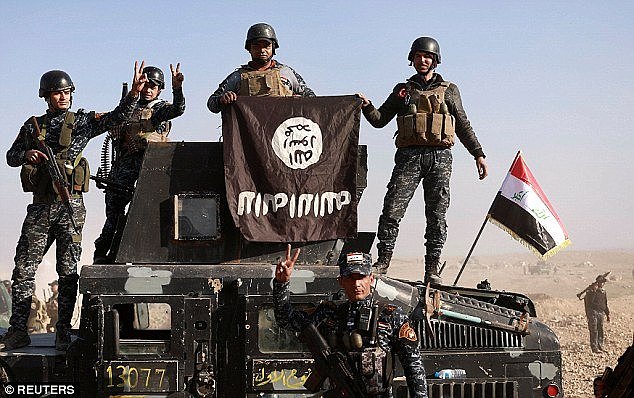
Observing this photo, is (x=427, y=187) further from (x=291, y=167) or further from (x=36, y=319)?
(x=36, y=319)

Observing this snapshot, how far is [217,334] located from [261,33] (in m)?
2.90

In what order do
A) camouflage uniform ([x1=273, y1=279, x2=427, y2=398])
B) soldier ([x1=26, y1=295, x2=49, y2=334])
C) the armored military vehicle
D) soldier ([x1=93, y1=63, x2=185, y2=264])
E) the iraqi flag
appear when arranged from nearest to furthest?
camouflage uniform ([x1=273, y1=279, x2=427, y2=398]) < the armored military vehicle < soldier ([x1=93, y1=63, x2=185, y2=264]) < the iraqi flag < soldier ([x1=26, y1=295, x2=49, y2=334])

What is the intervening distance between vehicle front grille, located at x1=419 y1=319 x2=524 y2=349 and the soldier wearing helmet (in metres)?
2.57

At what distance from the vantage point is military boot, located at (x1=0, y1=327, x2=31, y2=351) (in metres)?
7.42

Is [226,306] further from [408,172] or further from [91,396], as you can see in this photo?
[408,172]

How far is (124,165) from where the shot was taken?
8969 mm

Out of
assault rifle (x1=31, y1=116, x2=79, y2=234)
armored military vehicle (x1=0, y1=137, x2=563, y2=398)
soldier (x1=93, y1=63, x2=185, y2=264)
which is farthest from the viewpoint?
soldier (x1=93, y1=63, x2=185, y2=264)

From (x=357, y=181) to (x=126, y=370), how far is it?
8.12 ft

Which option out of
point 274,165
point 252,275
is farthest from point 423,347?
point 274,165

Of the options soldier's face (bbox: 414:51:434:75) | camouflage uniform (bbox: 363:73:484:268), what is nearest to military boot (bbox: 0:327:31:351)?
camouflage uniform (bbox: 363:73:484:268)

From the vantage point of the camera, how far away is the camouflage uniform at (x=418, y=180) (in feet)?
28.2

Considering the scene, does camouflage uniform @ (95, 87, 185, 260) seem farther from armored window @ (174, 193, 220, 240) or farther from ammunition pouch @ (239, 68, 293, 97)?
armored window @ (174, 193, 220, 240)

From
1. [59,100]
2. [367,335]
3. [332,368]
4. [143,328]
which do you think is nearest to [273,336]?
[332,368]

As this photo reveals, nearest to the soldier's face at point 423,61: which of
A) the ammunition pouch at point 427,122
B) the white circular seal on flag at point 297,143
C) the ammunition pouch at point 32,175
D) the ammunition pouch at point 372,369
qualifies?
the ammunition pouch at point 427,122
